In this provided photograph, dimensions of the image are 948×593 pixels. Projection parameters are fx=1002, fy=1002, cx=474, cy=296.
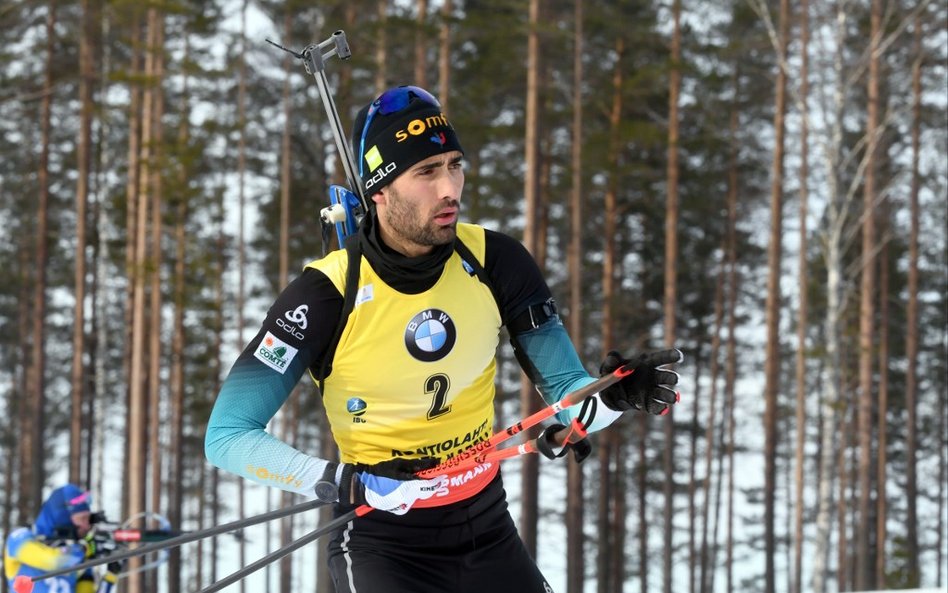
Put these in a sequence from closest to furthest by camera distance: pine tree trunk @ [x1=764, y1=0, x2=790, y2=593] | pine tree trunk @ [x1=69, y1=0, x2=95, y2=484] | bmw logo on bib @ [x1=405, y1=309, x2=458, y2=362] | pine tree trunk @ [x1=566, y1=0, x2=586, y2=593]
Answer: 1. bmw logo on bib @ [x1=405, y1=309, x2=458, y2=362]
2. pine tree trunk @ [x1=69, y1=0, x2=95, y2=484]
3. pine tree trunk @ [x1=764, y1=0, x2=790, y2=593]
4. pine tree trunk @ [x1=566, y1=0, x2=586, y2=593]

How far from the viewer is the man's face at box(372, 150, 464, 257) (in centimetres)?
316

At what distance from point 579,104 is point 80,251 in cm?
1212

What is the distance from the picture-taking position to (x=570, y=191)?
24641mm

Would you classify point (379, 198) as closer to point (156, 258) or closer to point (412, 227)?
point (412, 227)

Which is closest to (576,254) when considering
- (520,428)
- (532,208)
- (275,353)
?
(532,208)

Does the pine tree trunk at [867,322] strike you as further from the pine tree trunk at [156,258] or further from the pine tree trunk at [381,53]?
the pine tree trunk at [156,258]

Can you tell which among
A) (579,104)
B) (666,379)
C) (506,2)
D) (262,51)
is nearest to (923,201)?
(579,104)

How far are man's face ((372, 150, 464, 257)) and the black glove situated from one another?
0.66m

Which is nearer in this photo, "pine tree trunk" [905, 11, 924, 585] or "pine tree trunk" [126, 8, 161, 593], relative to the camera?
"pine tree trunk" [126, 8, 161, 593]

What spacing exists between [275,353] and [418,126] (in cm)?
91

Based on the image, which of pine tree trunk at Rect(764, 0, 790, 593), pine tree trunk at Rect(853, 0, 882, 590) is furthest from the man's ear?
pine tree trunk at Rect(764, 0, 790, 593)

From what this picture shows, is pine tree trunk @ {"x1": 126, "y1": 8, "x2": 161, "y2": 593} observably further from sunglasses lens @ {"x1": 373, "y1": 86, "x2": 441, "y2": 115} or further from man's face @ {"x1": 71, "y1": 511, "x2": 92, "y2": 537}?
sunglasses lens @ {"x1": 373, "y1": 86, "x2": 441, "y2": 115}

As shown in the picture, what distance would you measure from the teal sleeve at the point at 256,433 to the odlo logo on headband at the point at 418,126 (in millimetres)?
829

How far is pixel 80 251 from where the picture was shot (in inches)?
927
